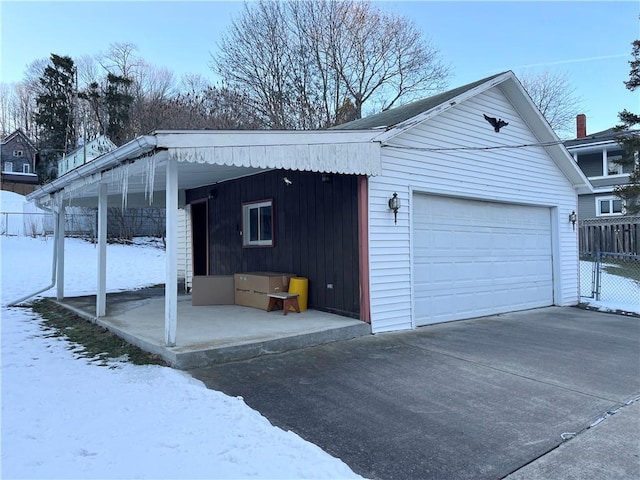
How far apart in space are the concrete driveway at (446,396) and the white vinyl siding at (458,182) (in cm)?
89

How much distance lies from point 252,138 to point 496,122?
539cm

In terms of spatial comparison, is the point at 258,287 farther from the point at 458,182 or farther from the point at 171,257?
the point at 458,182

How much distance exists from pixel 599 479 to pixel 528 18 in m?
9.35

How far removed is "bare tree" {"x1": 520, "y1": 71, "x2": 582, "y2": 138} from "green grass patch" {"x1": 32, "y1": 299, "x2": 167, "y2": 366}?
2804cm

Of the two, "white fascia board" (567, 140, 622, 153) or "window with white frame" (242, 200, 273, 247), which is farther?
"white fascia board" (567, 140, 622, 153)

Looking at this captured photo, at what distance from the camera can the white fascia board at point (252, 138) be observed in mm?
4355

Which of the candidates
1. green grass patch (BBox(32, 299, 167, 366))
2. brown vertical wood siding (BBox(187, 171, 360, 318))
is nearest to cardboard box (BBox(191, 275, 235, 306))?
brown vertical wood siding (BBox(187, 171, 360, 318))

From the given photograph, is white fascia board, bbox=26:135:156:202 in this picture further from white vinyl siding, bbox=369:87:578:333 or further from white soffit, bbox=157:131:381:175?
white vinyl siding, bbox=369:87:578:333

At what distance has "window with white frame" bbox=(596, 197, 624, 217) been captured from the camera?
20.3 m

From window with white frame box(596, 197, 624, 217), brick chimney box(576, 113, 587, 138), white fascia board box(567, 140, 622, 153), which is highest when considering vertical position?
brick chimney box(576, 113, 587, 138)

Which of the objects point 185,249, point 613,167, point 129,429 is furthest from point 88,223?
point 613,167

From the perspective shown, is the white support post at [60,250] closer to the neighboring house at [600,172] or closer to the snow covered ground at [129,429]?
the snow covered ground at [129,429]

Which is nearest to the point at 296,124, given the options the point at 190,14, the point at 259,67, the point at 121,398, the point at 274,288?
the point at 259,67

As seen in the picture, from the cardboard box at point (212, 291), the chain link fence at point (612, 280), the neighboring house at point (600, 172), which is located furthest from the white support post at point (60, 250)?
the neighboring house at point (600, 172)
